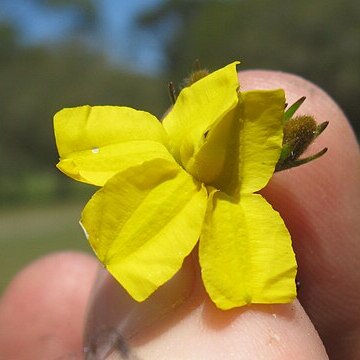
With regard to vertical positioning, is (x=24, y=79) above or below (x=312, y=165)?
below

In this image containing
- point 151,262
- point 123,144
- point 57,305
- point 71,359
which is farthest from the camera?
point 57,305

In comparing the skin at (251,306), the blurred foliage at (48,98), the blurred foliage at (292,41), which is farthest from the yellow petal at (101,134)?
the blurred foliage at (48,98)

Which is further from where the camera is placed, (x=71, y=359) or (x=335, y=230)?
(x=71, y=359)

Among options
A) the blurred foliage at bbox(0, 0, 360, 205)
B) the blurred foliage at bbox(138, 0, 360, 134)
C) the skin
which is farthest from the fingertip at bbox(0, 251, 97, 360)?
the blurred foliage at bbox(0, 0, 360, 205)

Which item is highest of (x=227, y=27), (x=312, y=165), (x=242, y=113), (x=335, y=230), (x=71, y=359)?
(x=242, y=113)

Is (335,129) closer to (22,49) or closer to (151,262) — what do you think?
(151,262)

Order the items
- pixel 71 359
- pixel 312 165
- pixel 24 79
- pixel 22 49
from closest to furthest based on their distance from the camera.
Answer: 1. pixel 312 165
2. pixel 71 359
3. pixel 24 79
4. pixel 22 49

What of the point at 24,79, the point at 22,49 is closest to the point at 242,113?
the point at 24,79

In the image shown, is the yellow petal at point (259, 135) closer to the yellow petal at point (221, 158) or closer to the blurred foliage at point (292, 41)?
the yellow petal at point (221, 158)
